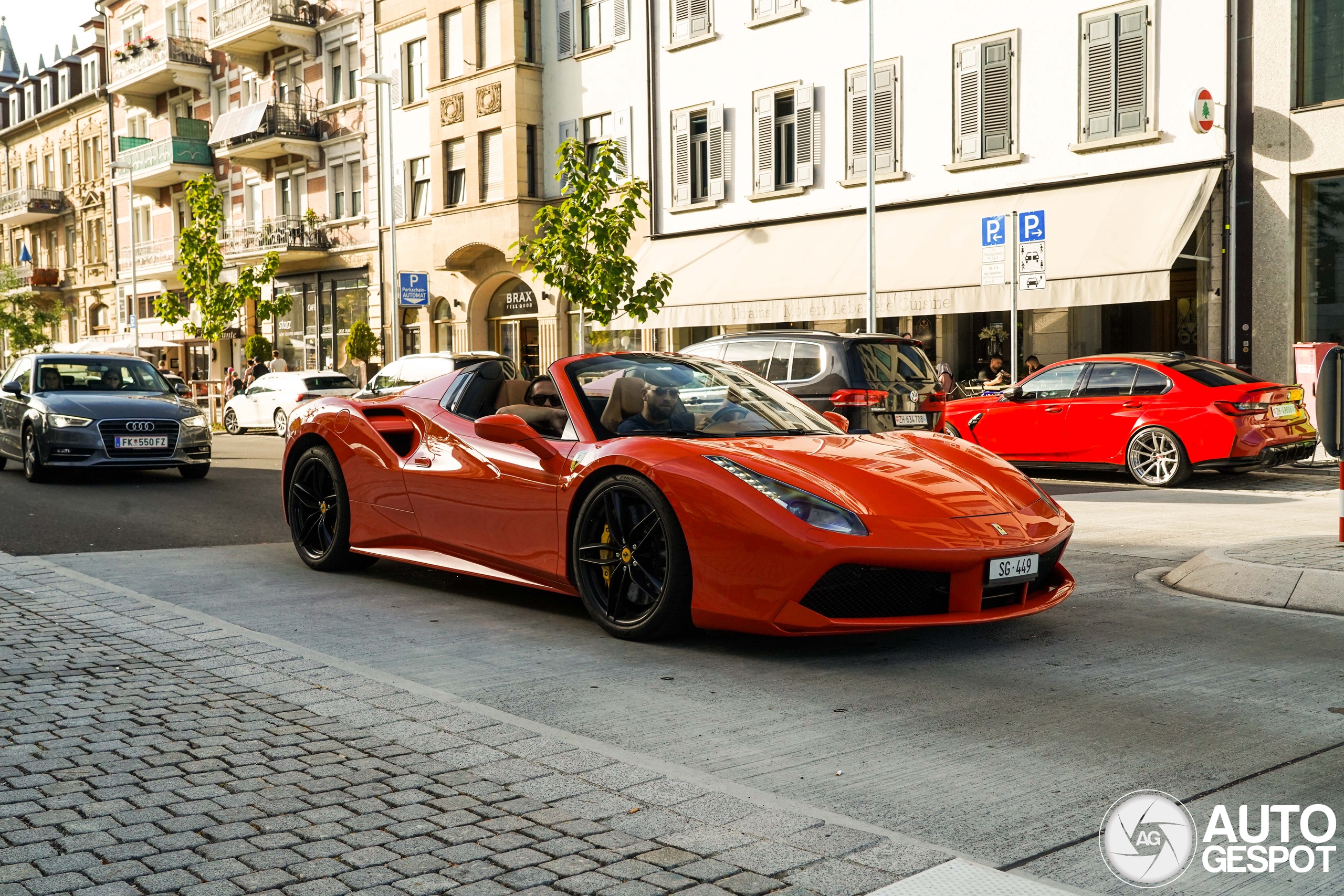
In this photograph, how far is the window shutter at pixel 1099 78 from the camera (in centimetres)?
2014

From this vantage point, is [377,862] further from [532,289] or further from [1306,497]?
[532,289]

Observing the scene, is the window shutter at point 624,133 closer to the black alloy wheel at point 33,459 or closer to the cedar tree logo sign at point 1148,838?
the black alloy wheel at point 33,459

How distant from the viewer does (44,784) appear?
12.2 feet

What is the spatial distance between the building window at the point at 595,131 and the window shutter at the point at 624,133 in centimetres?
28

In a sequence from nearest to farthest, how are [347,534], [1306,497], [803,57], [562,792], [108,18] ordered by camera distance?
[562,792], [347,534], [1306,497], [803,57], [108,18]

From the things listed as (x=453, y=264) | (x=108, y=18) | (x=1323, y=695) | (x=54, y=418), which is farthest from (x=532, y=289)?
(x=108, y=18)

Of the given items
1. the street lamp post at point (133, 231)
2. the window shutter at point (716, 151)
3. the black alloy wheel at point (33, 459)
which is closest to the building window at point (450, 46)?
the window shutter at point (716, 151)

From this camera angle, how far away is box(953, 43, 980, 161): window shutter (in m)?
22.0

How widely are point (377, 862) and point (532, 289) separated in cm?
2919

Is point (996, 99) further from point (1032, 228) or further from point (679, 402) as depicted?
point (679, 402)

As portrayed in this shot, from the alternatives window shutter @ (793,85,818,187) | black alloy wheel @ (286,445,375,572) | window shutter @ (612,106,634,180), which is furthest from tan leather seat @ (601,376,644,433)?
window shutter @ (612,106,634,180)

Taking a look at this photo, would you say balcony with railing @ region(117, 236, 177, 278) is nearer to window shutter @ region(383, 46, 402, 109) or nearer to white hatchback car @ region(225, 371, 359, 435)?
window shutter @ region(383, 46, 402, 109)

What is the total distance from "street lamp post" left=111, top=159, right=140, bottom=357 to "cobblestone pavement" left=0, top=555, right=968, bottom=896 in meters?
40.2

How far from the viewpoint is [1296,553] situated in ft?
24.2
